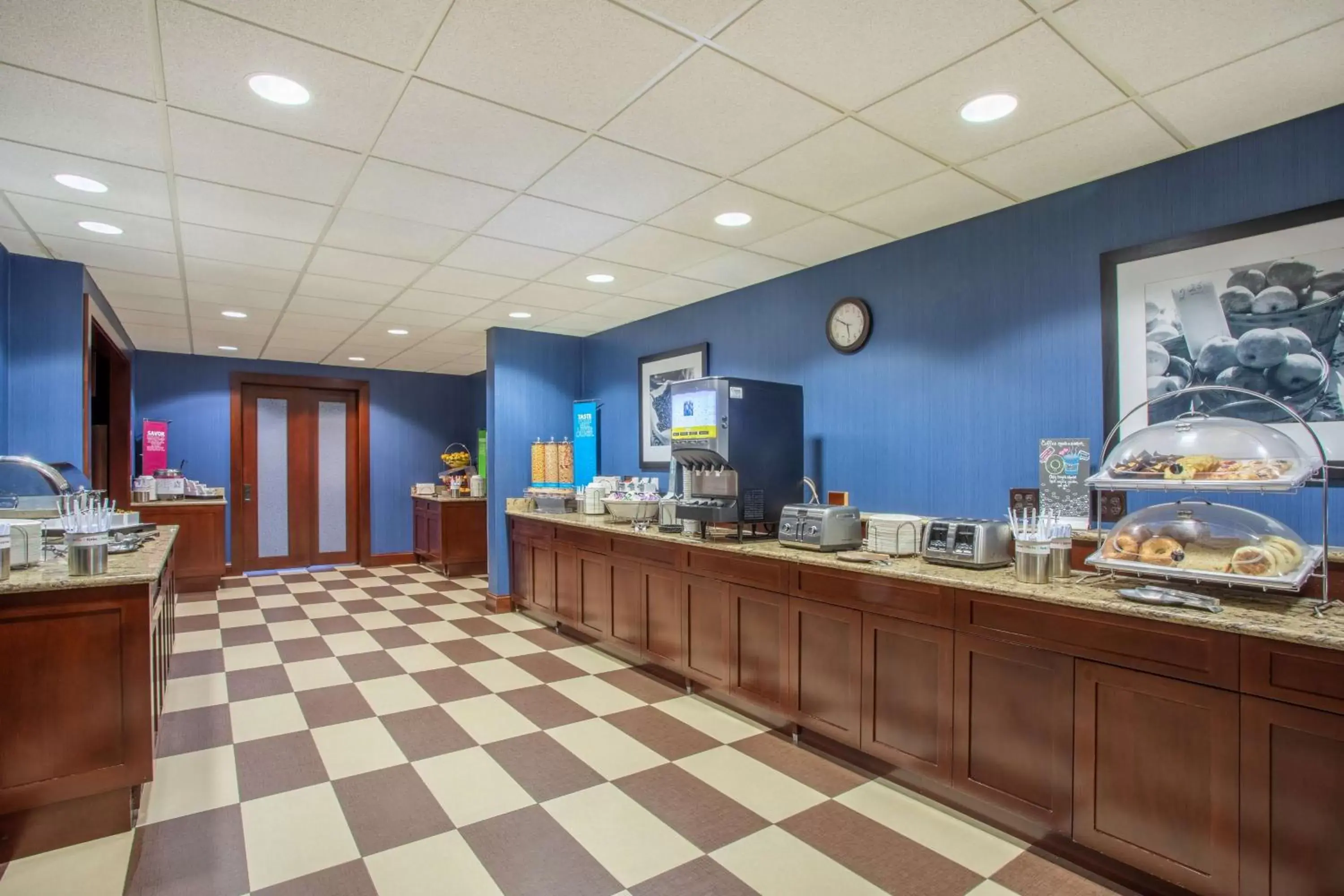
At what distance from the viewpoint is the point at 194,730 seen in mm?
3504

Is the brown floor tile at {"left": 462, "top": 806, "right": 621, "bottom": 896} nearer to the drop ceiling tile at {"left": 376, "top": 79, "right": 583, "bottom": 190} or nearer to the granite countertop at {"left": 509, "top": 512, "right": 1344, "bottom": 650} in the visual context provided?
the granite countertop at {"left": 509, "top": 512, "right": 1344, "bottom": 650}

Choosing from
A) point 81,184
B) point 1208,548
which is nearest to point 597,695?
point 1208,548

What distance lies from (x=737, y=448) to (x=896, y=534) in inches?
39.3

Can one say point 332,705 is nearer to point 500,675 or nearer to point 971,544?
point 500,675

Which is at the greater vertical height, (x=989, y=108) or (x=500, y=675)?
(x=989, y=108)

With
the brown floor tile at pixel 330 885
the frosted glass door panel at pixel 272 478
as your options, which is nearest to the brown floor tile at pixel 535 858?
the brown floor tile at pixel 330 885

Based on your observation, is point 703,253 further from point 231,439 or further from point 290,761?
point 231,439

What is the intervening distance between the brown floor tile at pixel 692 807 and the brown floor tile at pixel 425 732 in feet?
3.03

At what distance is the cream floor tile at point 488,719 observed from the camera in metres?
3.43

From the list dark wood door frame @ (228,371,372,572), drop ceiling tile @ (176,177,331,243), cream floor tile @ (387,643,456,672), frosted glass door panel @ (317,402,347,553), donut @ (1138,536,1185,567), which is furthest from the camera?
frosted glass door panel @ (317,402,347,553)

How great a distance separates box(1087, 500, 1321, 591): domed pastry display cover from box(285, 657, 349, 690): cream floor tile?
13.7 feet

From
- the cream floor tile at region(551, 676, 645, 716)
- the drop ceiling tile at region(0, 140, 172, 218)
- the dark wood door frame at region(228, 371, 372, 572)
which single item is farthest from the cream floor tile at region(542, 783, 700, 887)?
the dark wood door frame at region(228, 371, 372, 572)

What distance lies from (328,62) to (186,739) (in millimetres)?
3208

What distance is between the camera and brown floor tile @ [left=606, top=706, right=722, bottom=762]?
3.25 metres
